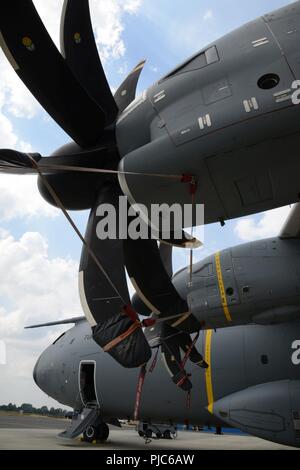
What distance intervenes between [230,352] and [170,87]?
257 inches

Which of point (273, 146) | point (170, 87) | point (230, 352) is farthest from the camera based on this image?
point (230, 352)

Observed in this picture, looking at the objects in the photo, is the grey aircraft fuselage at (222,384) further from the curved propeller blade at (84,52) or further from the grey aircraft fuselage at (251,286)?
the curved propeller blade at (84,52)

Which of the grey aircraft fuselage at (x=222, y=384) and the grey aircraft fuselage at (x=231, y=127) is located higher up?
the grey aircraft fuselage at (x=231, y=127)

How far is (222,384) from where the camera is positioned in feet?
30.5

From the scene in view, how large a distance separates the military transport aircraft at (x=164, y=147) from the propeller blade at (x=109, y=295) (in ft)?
0.04

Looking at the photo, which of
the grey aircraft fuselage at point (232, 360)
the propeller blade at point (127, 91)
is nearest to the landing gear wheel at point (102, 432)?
the grey aircraft fuselage at point (232, 360)

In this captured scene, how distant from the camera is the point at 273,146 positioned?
3977 millimetres

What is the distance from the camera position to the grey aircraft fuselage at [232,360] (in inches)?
255

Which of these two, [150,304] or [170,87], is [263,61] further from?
[150,304]

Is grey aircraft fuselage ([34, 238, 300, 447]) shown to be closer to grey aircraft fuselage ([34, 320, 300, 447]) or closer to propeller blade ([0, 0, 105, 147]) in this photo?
grey aircraft fuselage ([34, 320, 300, 447])

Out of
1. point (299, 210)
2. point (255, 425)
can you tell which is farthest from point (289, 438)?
point (299, 210)

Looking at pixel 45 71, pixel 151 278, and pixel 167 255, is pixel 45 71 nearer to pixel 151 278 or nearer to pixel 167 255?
pixel 151 278
